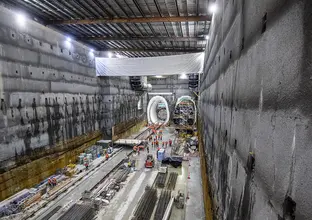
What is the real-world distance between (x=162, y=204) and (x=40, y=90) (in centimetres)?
680

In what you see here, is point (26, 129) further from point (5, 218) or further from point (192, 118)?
point (192, 118)

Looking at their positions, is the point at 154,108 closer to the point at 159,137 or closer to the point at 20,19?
the point at 159,137

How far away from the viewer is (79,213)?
17.4ft

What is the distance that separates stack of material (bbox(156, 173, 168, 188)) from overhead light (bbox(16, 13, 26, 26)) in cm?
832

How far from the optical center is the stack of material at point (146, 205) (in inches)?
207

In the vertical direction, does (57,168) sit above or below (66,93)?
below

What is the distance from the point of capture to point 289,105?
0.94 metres

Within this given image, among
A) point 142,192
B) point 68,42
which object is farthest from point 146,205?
point 68,42

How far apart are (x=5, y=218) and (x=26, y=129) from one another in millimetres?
3018

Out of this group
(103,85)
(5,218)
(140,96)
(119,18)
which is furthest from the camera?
(140,96)

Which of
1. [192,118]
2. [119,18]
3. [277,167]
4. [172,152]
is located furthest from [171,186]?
[192,118]

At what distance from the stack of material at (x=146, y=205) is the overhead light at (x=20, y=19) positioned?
8.05 meters

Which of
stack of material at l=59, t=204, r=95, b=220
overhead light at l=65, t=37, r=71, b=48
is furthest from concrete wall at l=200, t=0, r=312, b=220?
overhead light at l=65, t=37, r=71, b=48

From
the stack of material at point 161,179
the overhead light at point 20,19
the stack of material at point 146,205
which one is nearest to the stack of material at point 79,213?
the stack of material at point 146,205
